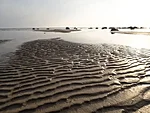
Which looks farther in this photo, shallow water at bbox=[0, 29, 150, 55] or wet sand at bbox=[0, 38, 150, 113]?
shallow water at bbox=[0, 29, 150, 55]

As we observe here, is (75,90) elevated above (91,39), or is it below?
above

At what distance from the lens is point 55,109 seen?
5285mm

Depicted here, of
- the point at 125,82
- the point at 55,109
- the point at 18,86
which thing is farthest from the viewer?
the point at 125,82

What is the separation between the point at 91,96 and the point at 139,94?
157cm

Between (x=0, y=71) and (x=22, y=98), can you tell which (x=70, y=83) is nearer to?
(x=22, y=98)

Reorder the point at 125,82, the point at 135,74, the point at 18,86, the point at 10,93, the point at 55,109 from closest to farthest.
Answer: the point at 55,109 < the point at 10,93 < the point at 18,86 < the point at 125,82 < the point at 135,74

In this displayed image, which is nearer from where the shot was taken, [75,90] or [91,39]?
[75,90]

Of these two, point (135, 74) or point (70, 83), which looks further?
point (135, 74)

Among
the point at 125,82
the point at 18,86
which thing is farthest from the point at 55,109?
the point at 125,82

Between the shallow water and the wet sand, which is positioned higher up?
the wet sand

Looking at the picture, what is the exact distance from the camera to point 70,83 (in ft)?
24.7

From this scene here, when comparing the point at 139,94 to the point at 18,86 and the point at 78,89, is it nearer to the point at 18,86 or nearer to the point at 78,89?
the point at 78,89

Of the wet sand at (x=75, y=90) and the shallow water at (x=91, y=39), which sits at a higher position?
the wet sand at (x=75, y=90)

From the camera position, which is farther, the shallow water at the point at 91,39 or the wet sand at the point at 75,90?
the shallow water at the point at 91,39
